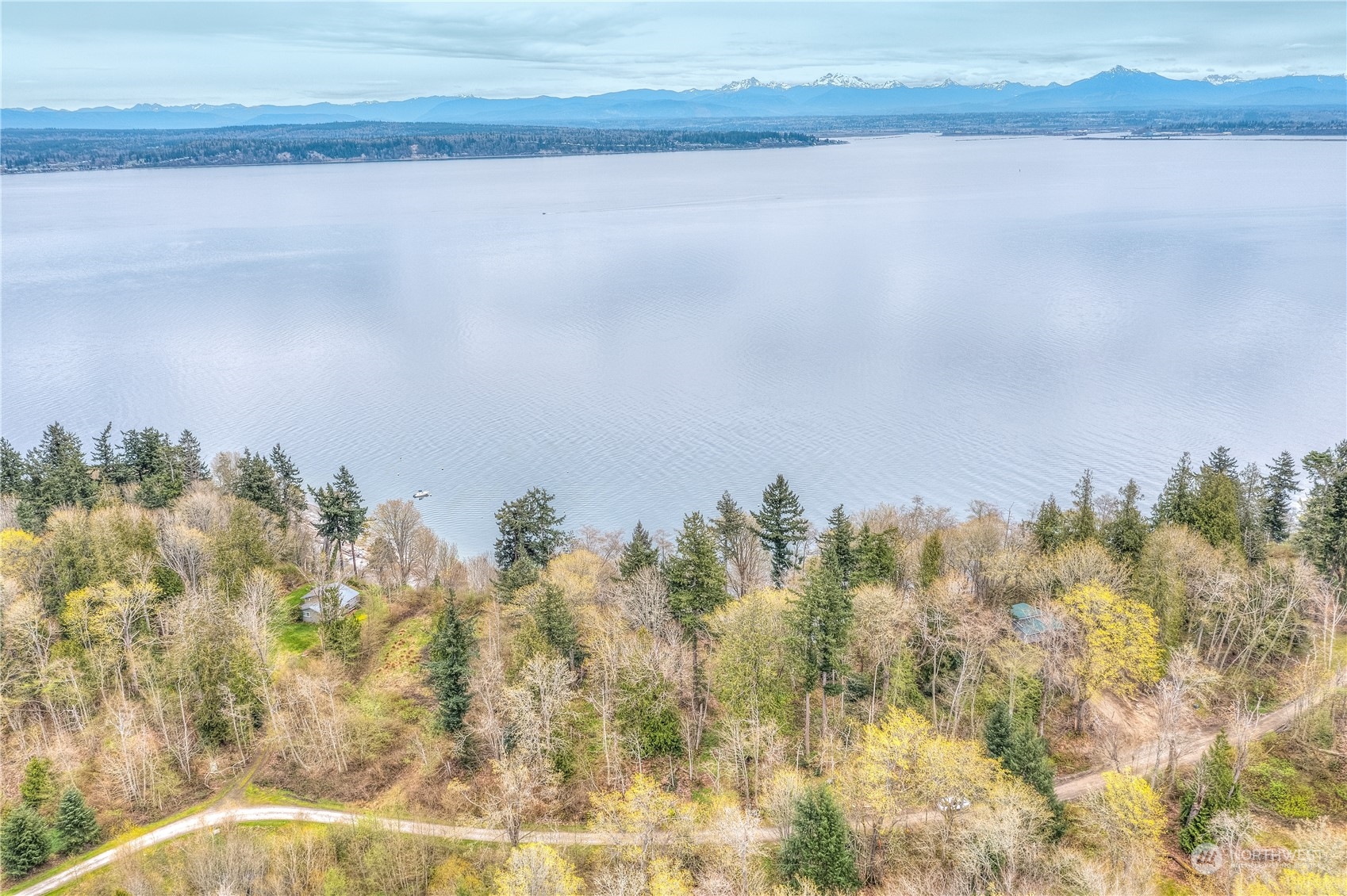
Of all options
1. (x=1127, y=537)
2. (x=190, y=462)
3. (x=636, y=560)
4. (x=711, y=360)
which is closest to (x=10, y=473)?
(x=190, y=462)

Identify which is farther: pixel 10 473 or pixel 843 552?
pixel 10 473

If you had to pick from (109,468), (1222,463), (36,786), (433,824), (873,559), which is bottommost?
(433,824)

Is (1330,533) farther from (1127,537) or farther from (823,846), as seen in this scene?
(823,846)

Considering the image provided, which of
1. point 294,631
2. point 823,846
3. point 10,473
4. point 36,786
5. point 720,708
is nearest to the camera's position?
point 823,846

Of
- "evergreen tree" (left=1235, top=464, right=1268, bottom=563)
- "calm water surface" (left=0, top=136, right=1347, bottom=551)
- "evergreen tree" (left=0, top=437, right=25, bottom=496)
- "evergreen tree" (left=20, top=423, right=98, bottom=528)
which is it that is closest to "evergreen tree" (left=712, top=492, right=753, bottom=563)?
"calm water surface" (left=0, top=136, right=1347, bottom=551)

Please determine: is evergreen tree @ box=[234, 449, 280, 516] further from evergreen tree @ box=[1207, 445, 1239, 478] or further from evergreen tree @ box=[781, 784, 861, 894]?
evergreen tree @ box=[1207, 445, 1239, 478]

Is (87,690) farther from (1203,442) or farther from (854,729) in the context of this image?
(1203,442)
